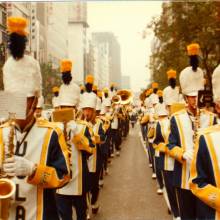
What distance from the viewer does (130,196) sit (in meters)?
10.1

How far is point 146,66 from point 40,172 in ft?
79.0

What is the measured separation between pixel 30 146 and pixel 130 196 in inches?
260

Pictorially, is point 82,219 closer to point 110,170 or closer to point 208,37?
point 110,170

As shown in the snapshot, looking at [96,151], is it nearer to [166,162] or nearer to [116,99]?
[166,162]

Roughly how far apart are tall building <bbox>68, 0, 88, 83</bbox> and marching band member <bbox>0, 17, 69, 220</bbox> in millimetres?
106106

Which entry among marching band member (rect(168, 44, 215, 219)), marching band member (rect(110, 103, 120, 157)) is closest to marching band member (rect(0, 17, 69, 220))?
marching band member (rect(168, 44, 215, 219))

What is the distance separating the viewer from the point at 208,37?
64.3 ft

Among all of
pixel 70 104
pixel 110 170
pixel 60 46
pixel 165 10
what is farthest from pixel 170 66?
pixel 60 46

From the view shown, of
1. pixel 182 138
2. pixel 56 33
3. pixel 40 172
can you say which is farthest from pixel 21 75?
pixel 56 33

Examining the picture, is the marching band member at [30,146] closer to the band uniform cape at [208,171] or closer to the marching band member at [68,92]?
the band uniform cape at [208,171]

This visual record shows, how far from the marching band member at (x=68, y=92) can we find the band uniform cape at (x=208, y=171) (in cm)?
327

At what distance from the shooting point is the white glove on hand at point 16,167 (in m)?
3.24

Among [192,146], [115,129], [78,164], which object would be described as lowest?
[115,129]

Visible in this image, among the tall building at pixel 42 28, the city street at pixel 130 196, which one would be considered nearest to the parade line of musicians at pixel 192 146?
the city street at pixel 130 196
